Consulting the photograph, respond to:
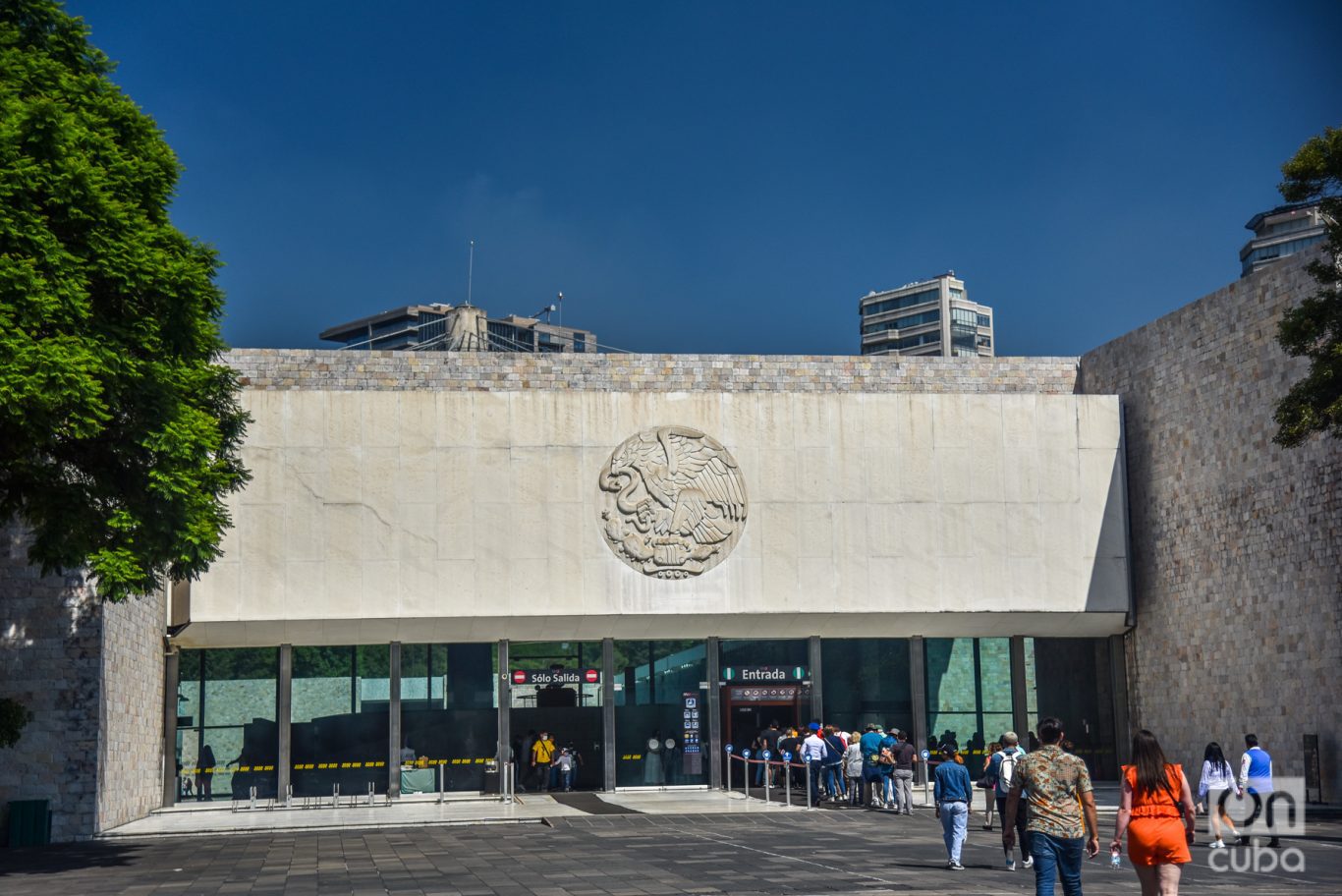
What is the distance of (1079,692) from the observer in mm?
35219

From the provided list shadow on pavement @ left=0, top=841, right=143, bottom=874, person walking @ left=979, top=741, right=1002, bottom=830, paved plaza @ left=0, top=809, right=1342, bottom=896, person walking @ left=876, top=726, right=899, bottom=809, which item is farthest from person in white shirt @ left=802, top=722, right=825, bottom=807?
shadow on pavement @ left=0, top=841, right=143, bottom=874

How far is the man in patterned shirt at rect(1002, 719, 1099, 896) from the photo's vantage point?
1109cm

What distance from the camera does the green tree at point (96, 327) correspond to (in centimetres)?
1895

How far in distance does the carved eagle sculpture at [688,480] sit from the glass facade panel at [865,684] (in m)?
3.88

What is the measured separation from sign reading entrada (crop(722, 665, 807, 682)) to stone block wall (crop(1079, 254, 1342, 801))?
7.57 m

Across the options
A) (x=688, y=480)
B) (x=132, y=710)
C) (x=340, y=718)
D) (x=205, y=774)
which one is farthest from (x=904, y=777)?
(x=205, y=774)

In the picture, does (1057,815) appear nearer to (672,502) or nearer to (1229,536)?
(1229,536)

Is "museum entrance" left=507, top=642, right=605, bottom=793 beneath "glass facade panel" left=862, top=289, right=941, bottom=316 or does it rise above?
beneath

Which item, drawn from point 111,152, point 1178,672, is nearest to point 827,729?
point 1178,672

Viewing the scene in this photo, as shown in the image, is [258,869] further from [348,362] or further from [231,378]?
[348,362]

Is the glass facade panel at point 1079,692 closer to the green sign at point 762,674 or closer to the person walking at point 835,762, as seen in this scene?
the green sign at point 762,674

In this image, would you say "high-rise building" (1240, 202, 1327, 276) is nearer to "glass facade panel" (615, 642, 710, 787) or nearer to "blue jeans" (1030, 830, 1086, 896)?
"glass facade panel" (615, 642, 710, 787)

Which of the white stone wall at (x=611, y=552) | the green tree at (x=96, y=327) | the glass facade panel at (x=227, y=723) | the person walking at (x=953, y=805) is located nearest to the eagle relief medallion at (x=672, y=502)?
the white stone wall at (x=611, y=552)

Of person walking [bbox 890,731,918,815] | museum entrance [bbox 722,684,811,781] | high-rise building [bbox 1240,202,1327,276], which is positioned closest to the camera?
person walking [bbox 890,731,918,815]
